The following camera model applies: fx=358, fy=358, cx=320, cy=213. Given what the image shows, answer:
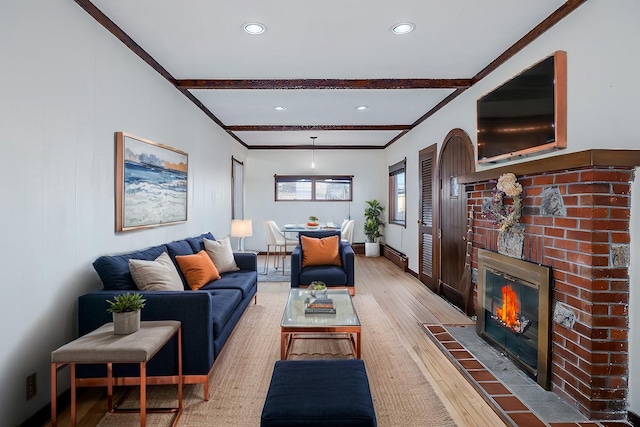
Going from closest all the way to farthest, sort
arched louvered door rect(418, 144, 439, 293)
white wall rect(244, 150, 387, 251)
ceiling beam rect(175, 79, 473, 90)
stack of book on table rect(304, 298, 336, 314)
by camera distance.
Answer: stack of book on table rect(304, 298, 336, 314)
ceiling beam rect(175, 79, 473, 90)
arched louvered door rect(418, 144, 439, 293)
white wall rect(244, 150, 387, 251)

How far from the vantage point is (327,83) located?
403cm

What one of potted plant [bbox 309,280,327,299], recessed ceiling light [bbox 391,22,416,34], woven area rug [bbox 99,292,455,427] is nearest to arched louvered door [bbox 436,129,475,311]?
woven area rug [bbox 99,292,455,427]

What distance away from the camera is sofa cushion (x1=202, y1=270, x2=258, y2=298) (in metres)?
3.51

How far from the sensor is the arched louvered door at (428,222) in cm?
521

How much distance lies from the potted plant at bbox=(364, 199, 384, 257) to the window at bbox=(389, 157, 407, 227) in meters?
0.42

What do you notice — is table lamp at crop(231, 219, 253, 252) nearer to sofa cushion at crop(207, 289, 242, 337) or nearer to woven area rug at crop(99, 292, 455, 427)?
woven area rug at crop(99, 292, 455, 427)

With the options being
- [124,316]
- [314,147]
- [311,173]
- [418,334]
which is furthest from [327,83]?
[311,173]

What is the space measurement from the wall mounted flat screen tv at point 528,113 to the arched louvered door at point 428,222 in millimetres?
1874

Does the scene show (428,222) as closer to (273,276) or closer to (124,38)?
(273,276)

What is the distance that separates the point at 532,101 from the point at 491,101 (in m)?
0.57

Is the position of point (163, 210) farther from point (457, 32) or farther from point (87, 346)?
point (457, 32)

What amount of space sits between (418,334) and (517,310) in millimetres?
1012

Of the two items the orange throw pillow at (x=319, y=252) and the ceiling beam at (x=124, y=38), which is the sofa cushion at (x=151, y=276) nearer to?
the ceiling beam at (x=124, y=38)

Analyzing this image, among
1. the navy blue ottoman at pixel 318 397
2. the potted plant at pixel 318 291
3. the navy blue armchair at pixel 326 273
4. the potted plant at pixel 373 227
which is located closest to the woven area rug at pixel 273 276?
the navy blue armchair at pixel 326 273
